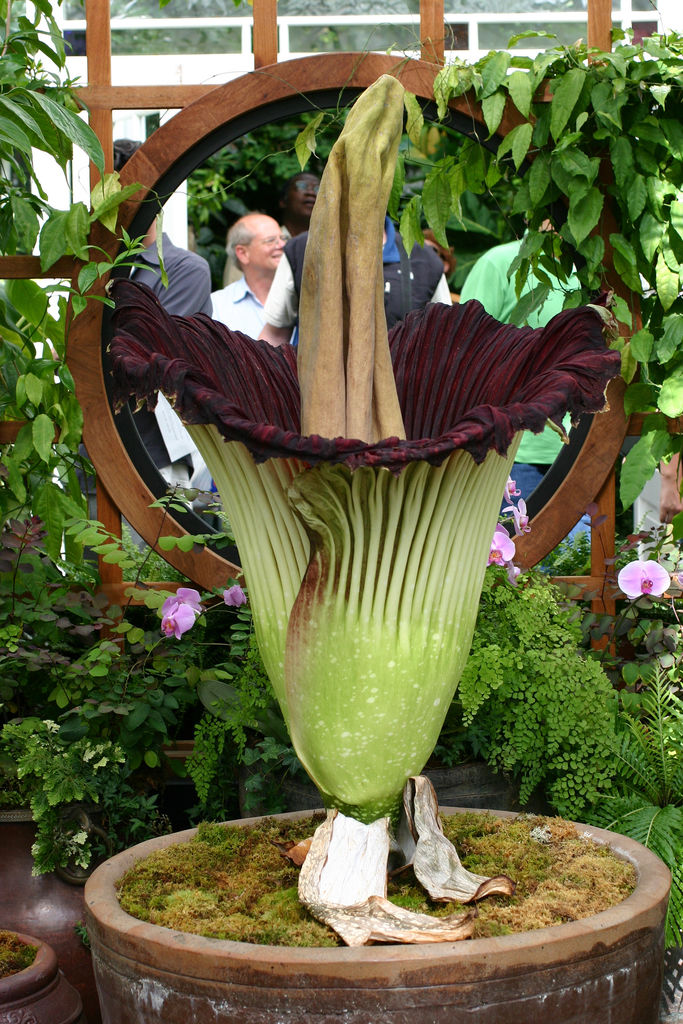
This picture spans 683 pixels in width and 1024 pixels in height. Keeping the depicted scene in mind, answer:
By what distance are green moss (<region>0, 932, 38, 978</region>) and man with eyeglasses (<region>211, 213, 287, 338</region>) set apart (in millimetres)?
3751

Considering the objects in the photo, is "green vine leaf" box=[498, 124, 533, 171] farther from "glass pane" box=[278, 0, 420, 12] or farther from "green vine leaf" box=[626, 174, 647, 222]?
"glass pane" box=[278, 0, 420, 12]

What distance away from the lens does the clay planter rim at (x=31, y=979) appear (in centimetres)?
170

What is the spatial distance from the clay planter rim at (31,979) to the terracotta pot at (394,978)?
377 mm

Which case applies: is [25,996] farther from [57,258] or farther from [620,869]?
[57,258]

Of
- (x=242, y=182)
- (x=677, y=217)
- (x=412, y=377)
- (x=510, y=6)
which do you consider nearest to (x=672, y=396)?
(x=677, y=217)

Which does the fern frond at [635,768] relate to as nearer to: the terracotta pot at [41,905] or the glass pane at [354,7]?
the terracotta pot at [41,905]

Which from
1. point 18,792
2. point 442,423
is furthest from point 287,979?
point 18,792

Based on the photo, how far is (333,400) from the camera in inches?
59.0

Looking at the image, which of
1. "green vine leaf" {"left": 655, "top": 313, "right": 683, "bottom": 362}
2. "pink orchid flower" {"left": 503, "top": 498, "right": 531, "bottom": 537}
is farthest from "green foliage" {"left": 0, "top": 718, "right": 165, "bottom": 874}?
"green vine leaf" {"left": 655, "top": 313, "right": 683, "bottom": 362}

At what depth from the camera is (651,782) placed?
231 centimetres

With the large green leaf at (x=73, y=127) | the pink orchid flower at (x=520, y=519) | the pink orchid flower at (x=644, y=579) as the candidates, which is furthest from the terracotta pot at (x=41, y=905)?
the large green leaf at (x=73, y=127)

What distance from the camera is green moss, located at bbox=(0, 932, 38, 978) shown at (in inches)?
71.1

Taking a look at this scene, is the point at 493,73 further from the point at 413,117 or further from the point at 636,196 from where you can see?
the point at 636,196

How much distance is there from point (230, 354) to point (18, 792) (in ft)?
3.95
